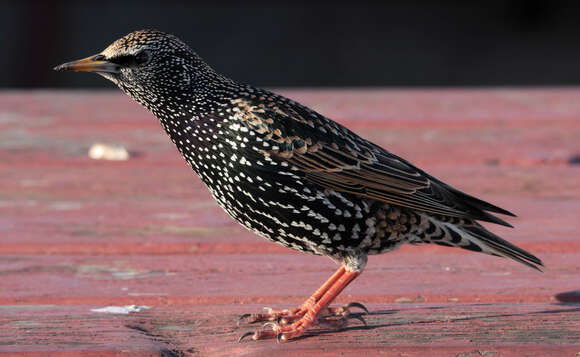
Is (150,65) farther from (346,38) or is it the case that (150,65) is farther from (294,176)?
(346,38)

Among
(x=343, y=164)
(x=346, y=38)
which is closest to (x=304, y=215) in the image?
(x=343, y=164)

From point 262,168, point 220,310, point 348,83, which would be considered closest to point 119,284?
point 220,310

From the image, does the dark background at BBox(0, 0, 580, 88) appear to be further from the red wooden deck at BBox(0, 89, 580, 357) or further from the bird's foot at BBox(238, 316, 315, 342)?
the bird's foot at BBox(238, 316, 315, 342)

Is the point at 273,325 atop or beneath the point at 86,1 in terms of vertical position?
beneath

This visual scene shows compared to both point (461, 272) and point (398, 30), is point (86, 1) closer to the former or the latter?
point (398, 30)

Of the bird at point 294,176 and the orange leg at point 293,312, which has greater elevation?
the bird at point 294,176

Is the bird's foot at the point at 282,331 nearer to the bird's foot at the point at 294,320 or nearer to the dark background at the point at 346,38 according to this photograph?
the bird's foot at the point at 294,320

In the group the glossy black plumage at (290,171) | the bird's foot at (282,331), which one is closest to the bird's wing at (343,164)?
the glossy black plumage at (290,171)
